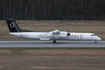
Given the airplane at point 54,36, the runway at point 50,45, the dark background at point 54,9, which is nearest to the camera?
the runway at point 50,45

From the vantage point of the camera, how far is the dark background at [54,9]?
11300 centimetres

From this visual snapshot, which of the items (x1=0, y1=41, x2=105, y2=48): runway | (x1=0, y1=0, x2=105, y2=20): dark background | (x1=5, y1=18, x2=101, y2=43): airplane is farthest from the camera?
(x1=0, y1=0, x2=105, y2=20): dark background

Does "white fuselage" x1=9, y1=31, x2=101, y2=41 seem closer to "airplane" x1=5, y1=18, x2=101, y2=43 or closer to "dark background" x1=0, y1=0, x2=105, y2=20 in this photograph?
"airplane" x1=5, y1=18, x2=101, y2=43

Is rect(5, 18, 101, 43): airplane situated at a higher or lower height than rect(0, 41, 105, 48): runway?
higher

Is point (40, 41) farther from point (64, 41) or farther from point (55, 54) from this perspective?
point (55, 54)

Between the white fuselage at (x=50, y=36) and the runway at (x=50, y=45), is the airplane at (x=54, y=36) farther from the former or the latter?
the runway at (x=50, y=45)

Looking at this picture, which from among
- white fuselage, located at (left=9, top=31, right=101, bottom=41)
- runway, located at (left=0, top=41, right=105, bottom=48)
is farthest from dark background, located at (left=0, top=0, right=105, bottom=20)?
runway, located at (left=0, top=41, right=105, bottom=48)

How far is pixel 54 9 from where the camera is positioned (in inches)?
5044

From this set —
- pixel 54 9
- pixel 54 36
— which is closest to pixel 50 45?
pixel 54 36

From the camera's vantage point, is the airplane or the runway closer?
the runway

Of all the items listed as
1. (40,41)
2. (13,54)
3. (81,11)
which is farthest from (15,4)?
(13,54)

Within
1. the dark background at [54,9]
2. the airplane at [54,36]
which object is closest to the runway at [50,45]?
the airplane at [54,36]

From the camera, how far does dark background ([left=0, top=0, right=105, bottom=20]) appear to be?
113000mm

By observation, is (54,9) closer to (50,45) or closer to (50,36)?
(50,36)
